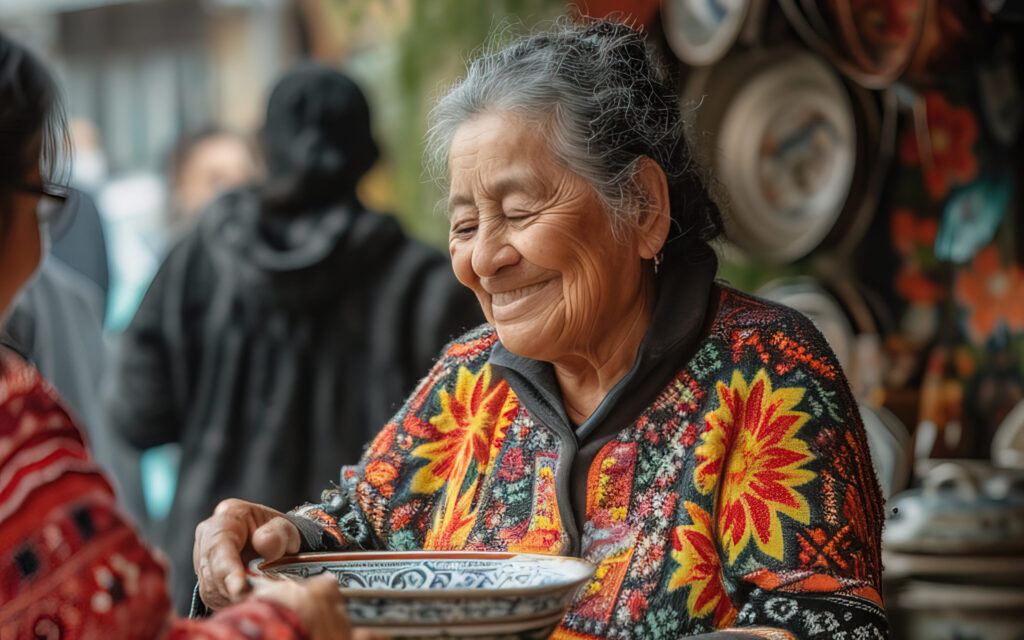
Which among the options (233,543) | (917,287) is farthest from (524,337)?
(917,287)

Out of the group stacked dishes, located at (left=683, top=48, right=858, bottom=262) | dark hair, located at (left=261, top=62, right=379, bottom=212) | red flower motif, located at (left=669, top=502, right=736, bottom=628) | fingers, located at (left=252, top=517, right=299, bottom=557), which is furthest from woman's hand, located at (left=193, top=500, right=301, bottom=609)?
stacked dishes, located at (left=683, top=48, right=858, bottom=262)

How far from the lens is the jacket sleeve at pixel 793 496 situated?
145 cm

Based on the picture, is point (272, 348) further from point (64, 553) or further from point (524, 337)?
point (64, 553)

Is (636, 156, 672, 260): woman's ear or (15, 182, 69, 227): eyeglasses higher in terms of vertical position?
(15, 182, 69, 227): eyeglasses

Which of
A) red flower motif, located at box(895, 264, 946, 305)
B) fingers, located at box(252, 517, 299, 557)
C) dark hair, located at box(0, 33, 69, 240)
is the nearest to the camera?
dark hair, located at box(0, 33, 69, 240)

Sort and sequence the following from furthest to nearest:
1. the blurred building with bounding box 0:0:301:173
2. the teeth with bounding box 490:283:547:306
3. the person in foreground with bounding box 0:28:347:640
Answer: the blurred building with bounding box 0:0:301:173
the teeth with bounding box 490:283:547:306
the person in foreground with bounding box 0:28:347:640

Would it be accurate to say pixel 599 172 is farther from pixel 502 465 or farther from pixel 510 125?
pixel 502 465

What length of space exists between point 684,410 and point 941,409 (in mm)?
2249

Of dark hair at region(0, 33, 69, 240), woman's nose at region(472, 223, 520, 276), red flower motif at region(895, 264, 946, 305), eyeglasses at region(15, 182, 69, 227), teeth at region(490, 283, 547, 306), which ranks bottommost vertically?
red flower motif at region(895, 264, 946, 305)

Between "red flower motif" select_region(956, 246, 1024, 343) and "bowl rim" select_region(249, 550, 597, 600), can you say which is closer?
"bowl rim" select_region(249, 550, 597, 600)

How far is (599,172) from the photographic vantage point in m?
1.68

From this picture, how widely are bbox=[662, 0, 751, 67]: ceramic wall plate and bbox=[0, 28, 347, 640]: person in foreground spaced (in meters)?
3.06

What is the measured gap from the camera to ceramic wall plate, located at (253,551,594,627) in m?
1.21

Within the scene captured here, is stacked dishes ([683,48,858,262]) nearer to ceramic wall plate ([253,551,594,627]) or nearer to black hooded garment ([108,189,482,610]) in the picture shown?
black hooded garment ([108,189,482,610])
